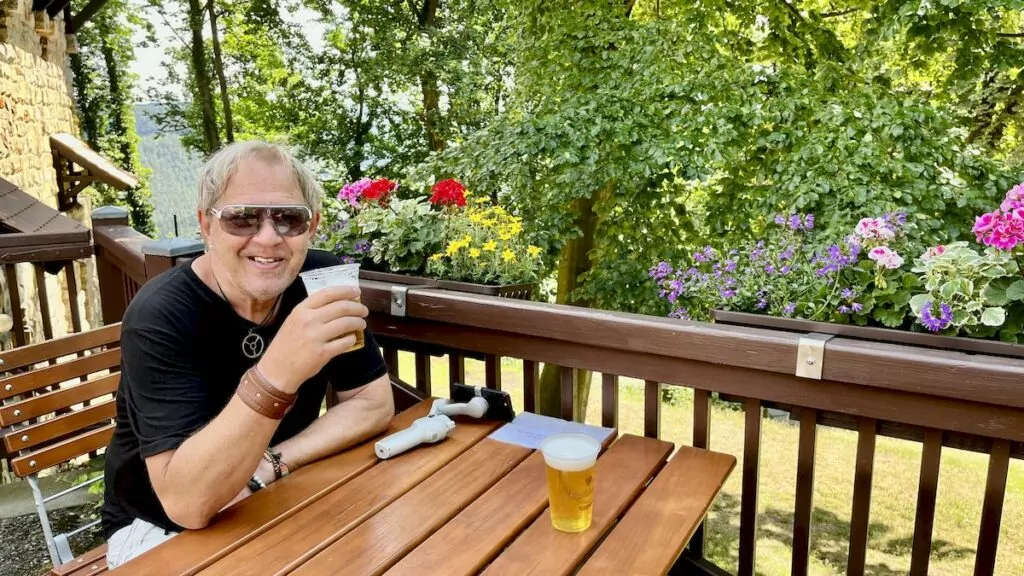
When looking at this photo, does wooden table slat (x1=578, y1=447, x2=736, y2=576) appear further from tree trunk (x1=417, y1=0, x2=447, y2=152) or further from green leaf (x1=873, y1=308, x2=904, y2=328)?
tree trunk (x1=417, y1=0, x2=447, y2=152)

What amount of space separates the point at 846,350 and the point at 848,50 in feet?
14.7

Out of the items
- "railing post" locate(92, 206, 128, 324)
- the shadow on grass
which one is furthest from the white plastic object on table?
the shadow on grass

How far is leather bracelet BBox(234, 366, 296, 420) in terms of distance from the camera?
3.96 ft

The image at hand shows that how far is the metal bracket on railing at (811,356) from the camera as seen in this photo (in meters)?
1.49

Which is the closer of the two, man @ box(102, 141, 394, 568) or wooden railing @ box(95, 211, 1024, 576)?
man @ box(102, 141, 394, 568)

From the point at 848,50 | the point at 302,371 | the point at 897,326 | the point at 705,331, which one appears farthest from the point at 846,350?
the point at 848,50

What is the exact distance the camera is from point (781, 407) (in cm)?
166

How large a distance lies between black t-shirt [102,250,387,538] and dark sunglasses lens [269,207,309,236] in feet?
0.59

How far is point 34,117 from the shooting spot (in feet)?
21.6

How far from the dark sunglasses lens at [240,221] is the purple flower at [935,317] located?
141cm

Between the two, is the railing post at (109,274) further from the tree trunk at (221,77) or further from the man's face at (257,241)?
the tree trunk at (221,77)

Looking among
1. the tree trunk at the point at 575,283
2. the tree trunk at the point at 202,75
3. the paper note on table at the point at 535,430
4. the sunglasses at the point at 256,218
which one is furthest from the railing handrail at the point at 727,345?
the tree trunk at the point at 202,75

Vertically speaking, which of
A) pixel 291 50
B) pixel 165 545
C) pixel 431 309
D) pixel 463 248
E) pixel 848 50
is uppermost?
pixel 291 50

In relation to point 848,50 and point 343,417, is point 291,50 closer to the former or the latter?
point 848,50
